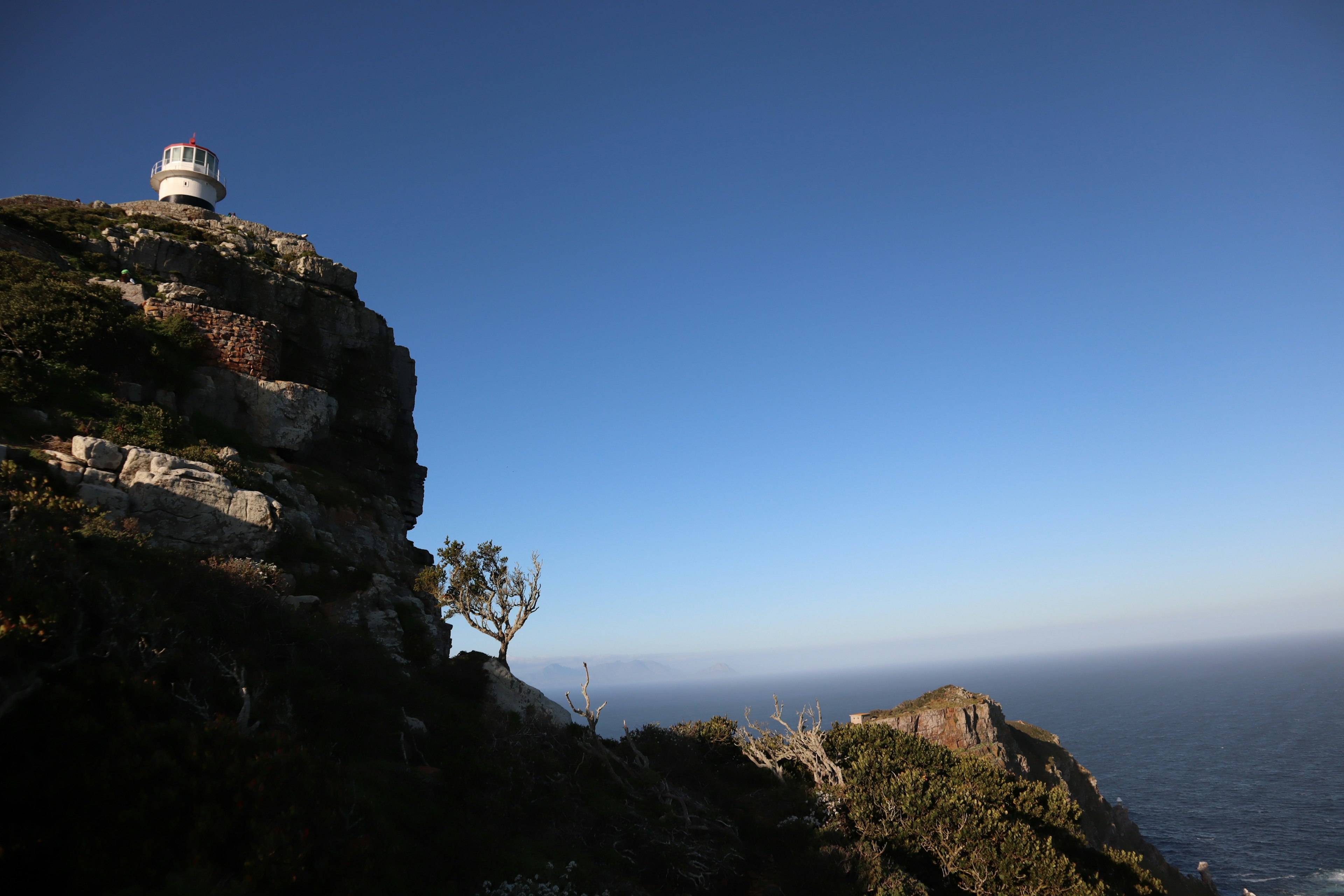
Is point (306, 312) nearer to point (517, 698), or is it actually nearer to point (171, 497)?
point (171, 497)

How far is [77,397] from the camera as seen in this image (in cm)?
2017

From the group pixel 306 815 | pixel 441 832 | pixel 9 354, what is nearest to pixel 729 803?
pixel 441 832

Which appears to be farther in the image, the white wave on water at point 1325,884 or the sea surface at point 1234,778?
the sea surface at point 1234,778

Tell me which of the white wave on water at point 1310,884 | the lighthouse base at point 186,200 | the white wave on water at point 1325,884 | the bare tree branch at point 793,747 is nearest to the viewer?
the bare tree branch at point 793,747

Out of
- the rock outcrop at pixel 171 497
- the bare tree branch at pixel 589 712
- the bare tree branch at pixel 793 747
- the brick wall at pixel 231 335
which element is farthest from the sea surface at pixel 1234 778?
the rock outcrop at pixel 171 497

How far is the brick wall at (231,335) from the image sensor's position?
26094mm

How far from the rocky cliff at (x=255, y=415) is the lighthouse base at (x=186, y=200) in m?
6.39

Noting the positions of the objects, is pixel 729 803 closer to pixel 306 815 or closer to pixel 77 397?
pixel 306 815

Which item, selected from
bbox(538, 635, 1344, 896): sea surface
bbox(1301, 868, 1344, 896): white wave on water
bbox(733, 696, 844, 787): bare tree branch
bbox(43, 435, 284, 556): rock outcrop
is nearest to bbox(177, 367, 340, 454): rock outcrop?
bbox(43, 435, 284, 556): rock outcrop

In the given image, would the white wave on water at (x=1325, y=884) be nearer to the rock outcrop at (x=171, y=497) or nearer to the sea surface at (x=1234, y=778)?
the sea surface at (x=1234, y=778)

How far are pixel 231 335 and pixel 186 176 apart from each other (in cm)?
2632

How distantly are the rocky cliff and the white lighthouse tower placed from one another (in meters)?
6.80

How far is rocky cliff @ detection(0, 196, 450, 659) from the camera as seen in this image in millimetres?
17781

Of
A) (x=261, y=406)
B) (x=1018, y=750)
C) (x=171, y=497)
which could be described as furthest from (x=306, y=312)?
(x=1018, y=750)
